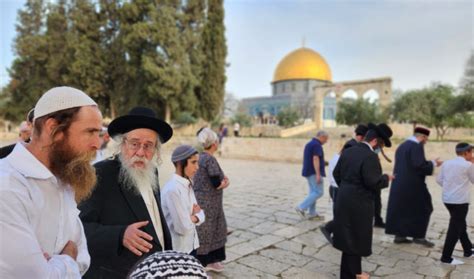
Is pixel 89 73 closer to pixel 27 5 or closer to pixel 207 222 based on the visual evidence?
pixel 27 5

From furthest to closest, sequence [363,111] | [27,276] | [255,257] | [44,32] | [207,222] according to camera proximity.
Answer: [44,32], [363,111], [255,257], [207,222], [27,276]

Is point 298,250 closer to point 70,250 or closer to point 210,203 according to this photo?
point 210,203

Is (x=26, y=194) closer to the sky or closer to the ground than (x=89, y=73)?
closer to the ground

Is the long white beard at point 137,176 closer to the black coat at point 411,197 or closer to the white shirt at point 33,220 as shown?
the white shirt at point 33,220

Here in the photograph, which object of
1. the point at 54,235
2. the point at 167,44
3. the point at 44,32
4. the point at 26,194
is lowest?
the point at 54,235

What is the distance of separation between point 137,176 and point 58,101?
905 millimetres

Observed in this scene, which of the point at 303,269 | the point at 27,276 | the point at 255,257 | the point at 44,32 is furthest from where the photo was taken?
the point at 44,32

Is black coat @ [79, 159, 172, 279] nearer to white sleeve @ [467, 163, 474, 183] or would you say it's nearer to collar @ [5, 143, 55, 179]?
collar @ [5, 143, 55, 179]

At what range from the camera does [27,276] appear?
100cm

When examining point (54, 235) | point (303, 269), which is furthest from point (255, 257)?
point (54, 235)

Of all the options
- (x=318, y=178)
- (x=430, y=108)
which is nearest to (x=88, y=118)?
(x=318, y=178)

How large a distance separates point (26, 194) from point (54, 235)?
0.20 meters

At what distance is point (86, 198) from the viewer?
1796mm

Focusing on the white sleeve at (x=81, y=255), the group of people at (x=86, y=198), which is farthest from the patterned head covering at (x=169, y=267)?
the white sleeve at (x=81, y=255)
